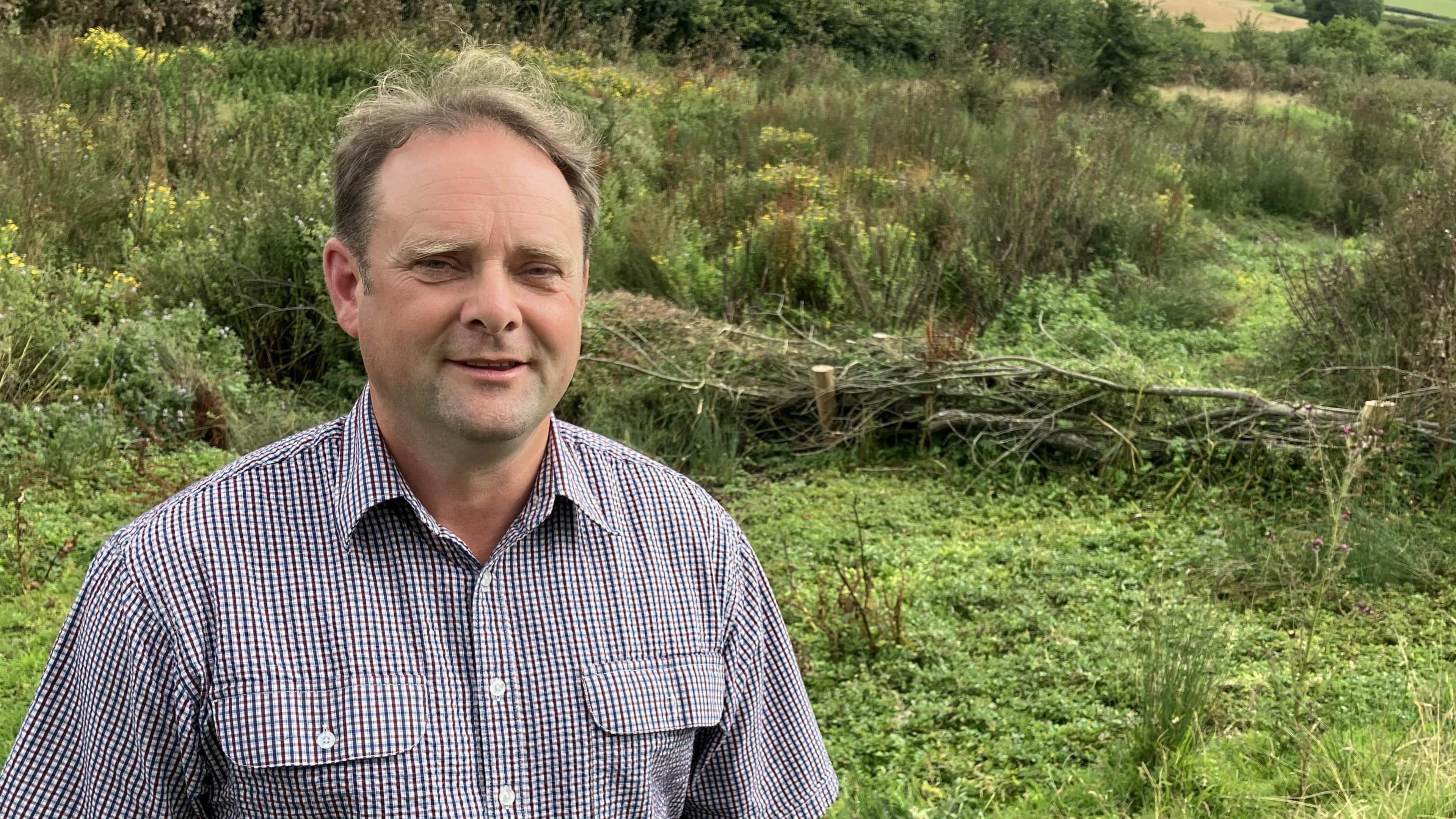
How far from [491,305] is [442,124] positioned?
0.86 ft

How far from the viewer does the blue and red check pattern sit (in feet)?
5.11

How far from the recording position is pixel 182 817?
1.62 meters

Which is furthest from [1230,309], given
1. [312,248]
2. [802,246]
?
[312,248]

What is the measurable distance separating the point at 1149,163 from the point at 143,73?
916 cm

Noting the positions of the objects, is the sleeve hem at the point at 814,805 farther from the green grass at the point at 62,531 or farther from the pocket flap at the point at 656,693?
the green grass at the point at 62,531

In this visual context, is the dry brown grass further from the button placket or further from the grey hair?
the button placket

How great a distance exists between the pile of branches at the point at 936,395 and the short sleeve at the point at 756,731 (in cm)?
464

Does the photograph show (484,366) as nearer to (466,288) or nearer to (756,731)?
(466,288)

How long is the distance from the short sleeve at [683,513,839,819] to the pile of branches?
4641 millimetres

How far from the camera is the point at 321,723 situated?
5.20 ft

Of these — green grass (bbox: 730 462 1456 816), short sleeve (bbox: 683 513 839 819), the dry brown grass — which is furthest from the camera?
the dry brown grass

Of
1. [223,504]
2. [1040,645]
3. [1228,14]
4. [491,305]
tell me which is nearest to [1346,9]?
[1228,14]

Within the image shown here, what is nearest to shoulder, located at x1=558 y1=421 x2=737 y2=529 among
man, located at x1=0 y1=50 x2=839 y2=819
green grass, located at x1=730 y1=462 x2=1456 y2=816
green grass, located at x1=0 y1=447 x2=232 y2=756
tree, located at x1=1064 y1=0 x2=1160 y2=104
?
man, located at x1=0 y1=50 x2=839 y2=819

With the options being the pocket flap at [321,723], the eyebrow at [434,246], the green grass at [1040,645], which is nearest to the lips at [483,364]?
the eyebrow at [434,246]
